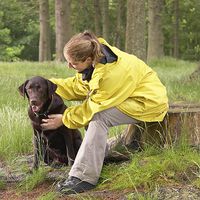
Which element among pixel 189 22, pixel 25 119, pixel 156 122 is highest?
pixel 156 122

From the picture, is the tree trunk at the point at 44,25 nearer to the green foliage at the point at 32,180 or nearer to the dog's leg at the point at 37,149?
the dog's leg at the point at 37,149

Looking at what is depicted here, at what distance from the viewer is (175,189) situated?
4.16 meters

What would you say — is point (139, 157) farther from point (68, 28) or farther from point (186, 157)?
point (68, 28)

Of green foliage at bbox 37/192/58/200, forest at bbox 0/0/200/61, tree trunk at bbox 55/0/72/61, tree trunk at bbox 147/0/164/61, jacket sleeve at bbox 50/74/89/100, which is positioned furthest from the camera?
tree trunk at bbox 147/0/164/61

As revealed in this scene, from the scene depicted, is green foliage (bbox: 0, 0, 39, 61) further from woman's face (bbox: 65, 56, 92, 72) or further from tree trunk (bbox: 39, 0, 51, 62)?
woman's face (bbox: 65, 56, 92, 72)

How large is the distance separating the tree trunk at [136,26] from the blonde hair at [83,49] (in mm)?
7652

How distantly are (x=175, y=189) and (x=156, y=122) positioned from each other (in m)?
1.04

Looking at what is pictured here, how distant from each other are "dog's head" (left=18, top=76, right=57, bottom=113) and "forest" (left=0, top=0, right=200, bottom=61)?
7488 millimetres

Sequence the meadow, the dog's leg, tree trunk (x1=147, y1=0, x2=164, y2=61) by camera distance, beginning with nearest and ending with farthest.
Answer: the meadow
the dog's leg
tree trunk (x1=147, y1=0, x2=164, y2=61)

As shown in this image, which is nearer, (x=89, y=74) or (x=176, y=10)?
(x=89, y=74)

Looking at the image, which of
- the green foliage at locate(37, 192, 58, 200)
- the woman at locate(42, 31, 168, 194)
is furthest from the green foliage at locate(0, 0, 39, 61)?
the green foliage at locate(37, 192, 58, 200)

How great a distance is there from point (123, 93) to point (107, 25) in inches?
864

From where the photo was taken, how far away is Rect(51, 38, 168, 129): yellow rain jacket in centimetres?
445

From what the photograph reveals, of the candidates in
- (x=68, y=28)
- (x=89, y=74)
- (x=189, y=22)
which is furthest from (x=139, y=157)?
(x=189, y=22)
